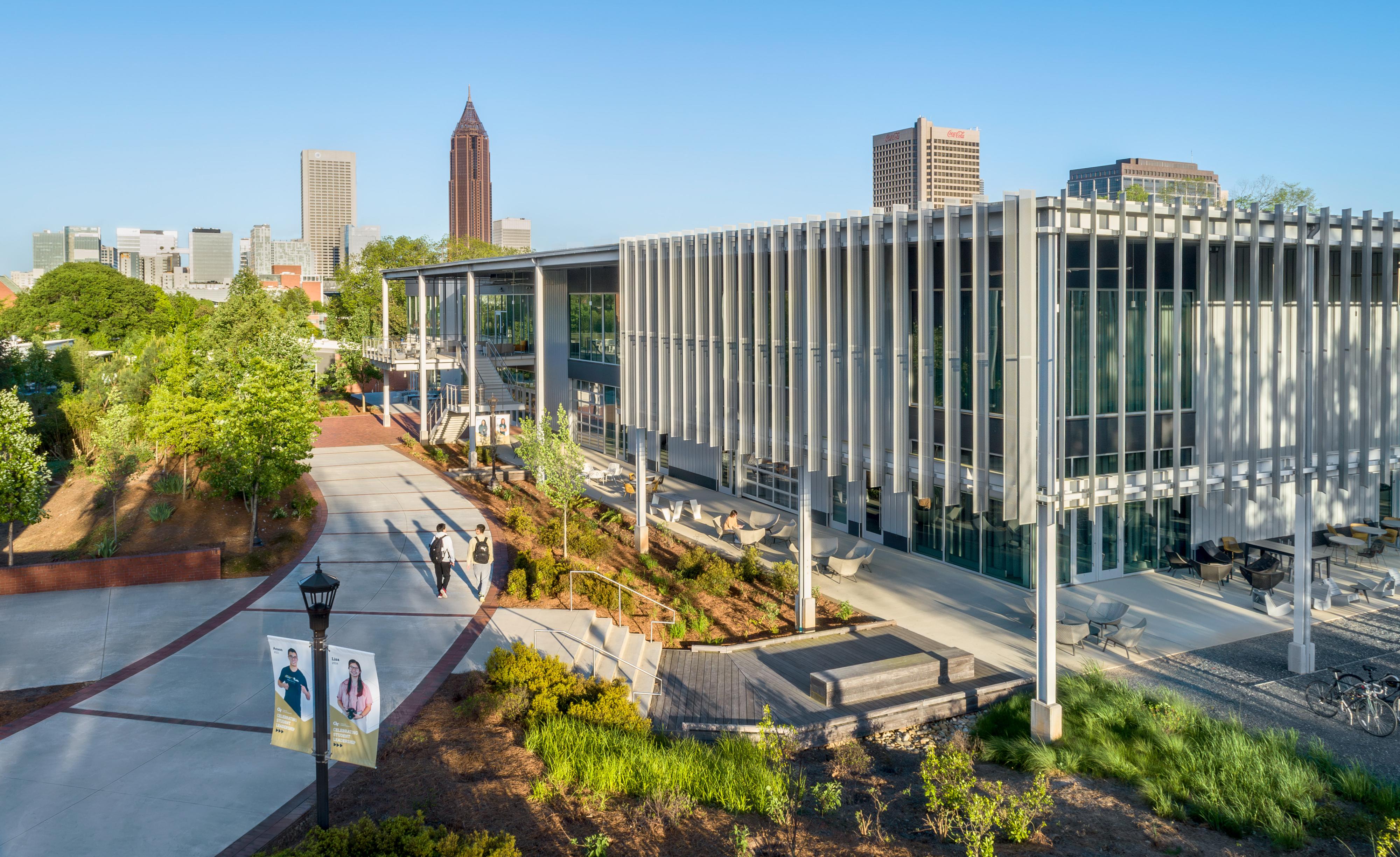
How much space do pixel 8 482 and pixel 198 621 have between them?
19.9 feet

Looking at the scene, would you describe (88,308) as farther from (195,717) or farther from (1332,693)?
(1332,693)

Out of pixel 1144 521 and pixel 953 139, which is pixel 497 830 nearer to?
pixel 1144 521

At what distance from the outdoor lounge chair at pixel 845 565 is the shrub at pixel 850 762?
7903 mm

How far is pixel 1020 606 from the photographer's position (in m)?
19.4

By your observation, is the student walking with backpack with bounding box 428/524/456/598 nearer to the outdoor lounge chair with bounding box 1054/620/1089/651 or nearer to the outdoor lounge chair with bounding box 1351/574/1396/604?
the outdoor lounge chair with bounding box 1054/620/1089/651

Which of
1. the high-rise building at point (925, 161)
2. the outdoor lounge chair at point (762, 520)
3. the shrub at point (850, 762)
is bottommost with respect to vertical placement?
the shrub at point (850, 762)

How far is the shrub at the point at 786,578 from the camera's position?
1977 centimetres

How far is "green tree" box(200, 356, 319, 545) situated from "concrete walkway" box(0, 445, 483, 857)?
6.95 feet

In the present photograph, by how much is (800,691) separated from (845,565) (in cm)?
620

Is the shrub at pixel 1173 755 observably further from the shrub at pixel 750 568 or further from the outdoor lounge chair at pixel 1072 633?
the shrub at pixel 750 568

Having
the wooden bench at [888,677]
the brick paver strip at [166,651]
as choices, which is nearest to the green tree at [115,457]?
the brick paver strip at [166,651]

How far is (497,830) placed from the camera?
956cm

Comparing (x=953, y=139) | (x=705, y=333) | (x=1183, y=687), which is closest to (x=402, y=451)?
(x=705, y=333)

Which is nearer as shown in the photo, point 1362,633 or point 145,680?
point 145,680
